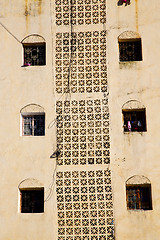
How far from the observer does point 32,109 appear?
13.2m

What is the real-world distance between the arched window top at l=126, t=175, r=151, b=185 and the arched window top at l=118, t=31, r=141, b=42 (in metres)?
4.42

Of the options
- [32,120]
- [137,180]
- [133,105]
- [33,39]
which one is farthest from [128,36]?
[137,180]

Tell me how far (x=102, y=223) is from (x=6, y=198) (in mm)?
2903

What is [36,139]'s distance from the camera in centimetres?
1295

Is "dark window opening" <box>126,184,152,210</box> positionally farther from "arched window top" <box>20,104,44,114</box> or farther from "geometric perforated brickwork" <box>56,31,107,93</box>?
"arched window top" <box>20,104,44,114</box>

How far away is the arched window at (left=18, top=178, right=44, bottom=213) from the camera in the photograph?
12609 mm

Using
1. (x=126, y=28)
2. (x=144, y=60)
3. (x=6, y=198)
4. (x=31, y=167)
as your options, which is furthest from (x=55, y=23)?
(x=6, y=198)

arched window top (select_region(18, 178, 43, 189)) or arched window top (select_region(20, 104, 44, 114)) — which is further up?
arched window top (select_region(20, 104, 44, 114))

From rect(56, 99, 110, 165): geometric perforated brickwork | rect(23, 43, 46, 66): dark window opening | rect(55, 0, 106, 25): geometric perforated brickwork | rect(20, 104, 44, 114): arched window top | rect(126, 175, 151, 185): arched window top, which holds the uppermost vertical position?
rect(55, 0, 106, 25): geometric perforated brickwork

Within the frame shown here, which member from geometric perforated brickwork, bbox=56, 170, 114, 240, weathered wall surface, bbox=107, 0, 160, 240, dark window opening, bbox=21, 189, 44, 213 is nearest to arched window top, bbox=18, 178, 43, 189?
dark window opening, bbox=21, 189, 44, 213

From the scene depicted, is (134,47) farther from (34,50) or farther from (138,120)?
(34,50)

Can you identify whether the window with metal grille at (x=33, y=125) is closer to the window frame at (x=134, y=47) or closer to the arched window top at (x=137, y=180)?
the arched window top at (x=137, y=180)

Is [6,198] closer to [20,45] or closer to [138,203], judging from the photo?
[138,203]

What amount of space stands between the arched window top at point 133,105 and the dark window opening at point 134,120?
0.17 m
